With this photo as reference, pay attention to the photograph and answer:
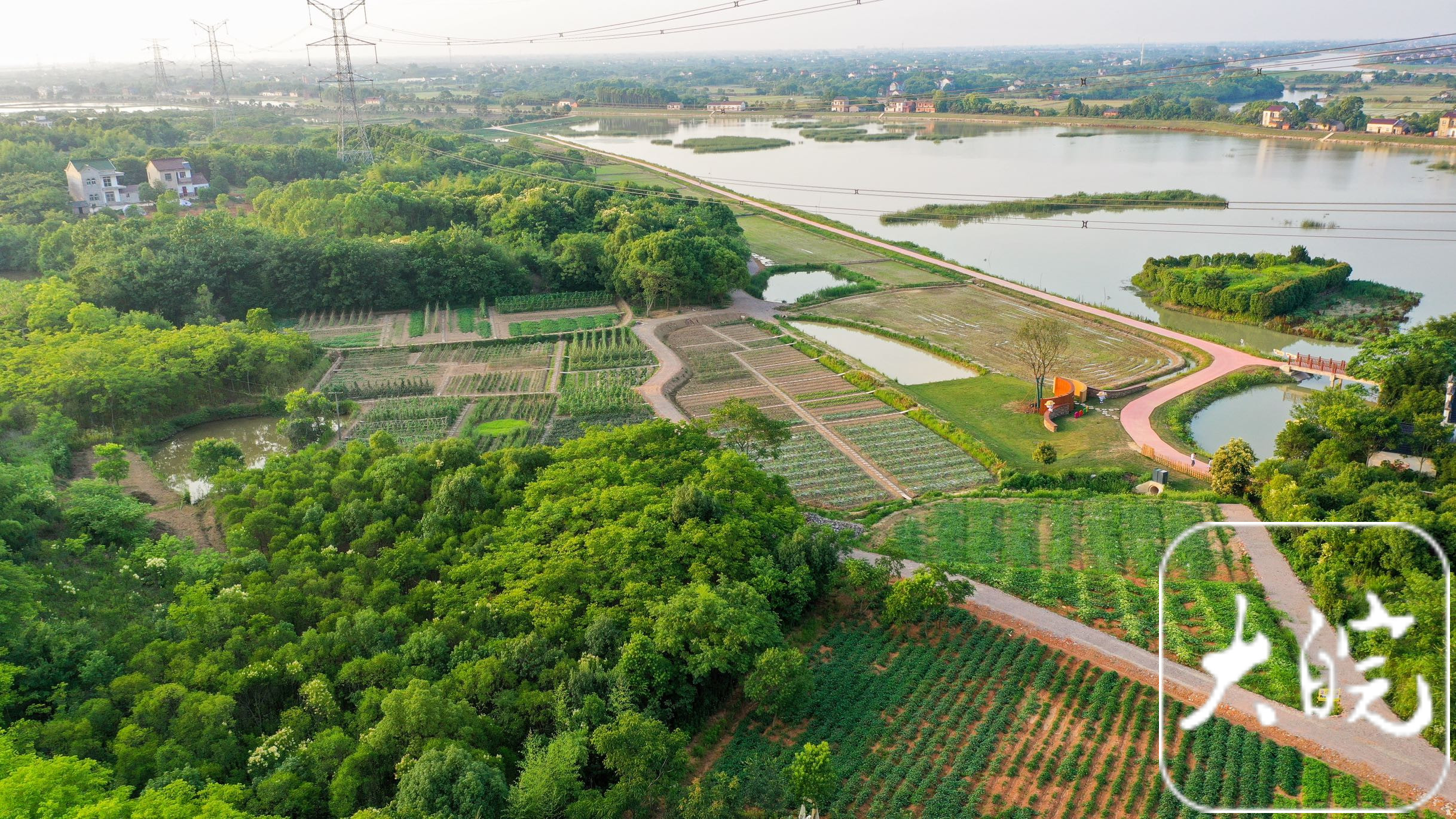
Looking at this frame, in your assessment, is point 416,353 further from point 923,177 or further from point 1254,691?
point 923,177

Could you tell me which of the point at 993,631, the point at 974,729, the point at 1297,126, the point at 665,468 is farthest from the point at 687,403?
the point at 1297,126

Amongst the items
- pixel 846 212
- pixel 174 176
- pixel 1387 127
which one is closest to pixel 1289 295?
pixel 846 212

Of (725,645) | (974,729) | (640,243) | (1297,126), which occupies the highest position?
(1297,126)

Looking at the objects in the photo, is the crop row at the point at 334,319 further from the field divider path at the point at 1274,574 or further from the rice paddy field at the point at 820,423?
the field divider path at the point at 1274,574

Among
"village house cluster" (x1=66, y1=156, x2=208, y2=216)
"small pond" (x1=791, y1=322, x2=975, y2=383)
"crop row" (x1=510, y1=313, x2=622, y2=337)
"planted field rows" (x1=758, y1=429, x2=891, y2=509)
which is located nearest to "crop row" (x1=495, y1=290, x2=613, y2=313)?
"crop row" (x1=510, y1=313, x2=622, y2=337)

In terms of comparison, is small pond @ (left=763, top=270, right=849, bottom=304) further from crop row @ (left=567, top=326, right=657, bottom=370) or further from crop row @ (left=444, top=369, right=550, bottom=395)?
crop row @ (left=444, top=369, right=550, bottom=395)
